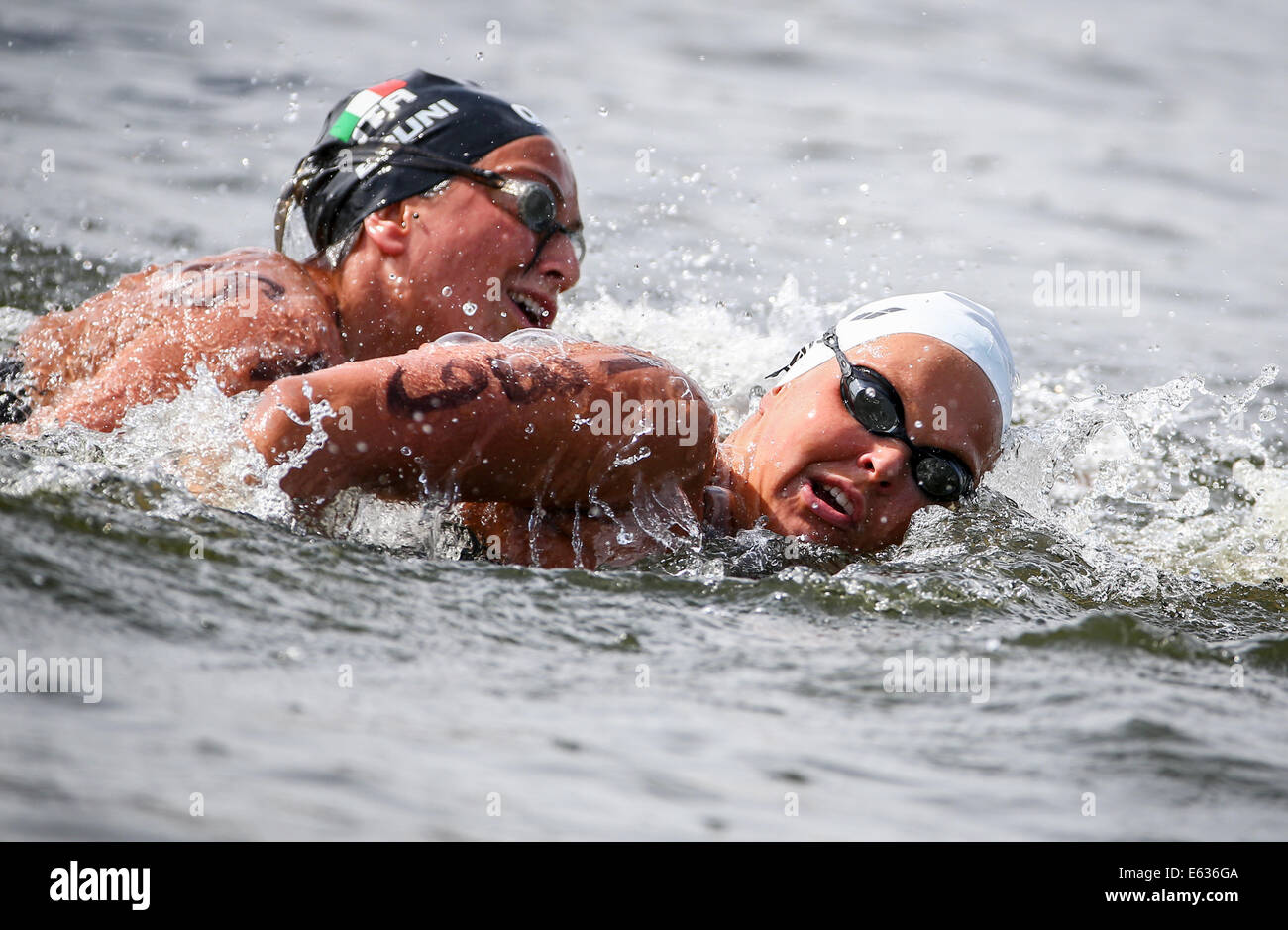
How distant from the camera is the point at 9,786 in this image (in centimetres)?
252

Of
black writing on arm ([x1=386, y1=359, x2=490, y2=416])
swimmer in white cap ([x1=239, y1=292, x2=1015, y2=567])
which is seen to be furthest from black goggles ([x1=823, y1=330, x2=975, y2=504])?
black writing on arm ([x1=386, y1=359, x2=490, y2=416])

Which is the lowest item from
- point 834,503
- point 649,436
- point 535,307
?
point 834,503

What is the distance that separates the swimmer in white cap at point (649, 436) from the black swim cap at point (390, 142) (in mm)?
1396

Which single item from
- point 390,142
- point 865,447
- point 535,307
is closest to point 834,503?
point 865,447

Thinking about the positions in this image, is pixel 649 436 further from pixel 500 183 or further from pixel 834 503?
pixel 500 183

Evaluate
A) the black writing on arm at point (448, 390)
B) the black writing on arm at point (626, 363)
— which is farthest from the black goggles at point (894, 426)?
the black writing on arm at point (448, 390)

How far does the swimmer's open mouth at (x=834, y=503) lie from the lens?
4.66m

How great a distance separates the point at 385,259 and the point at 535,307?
58 centimetres

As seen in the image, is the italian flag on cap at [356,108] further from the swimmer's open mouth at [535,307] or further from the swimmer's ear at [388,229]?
Answer: the swimmer's open mouth at [535,307]

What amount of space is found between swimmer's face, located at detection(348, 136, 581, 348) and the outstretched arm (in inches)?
45.2

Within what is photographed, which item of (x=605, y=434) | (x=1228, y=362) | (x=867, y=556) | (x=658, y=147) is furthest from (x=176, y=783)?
(x=658, y=147)

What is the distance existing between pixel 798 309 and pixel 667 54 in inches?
249

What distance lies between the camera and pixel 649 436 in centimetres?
394

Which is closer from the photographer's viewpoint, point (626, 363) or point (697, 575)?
point (626, 363)
